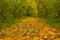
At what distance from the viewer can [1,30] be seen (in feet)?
14.6

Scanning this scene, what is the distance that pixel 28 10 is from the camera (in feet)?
23.5

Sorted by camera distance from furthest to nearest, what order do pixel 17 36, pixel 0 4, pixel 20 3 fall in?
pixel 20 3, pixel 0 4, pixel 17 36

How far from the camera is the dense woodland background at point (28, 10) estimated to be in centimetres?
503

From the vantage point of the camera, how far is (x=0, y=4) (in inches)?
194

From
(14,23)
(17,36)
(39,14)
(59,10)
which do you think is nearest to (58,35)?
(17,36)

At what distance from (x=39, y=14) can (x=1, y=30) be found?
257 centimetres

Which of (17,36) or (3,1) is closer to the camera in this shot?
(17,36)

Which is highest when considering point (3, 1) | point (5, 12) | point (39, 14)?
point (3, 1)

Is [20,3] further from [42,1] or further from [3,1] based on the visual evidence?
[3,1]

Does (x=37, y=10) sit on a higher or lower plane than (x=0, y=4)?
lower

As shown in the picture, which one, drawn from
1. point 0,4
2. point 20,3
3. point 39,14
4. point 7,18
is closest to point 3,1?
point 0,4

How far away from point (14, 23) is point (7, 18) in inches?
12.3

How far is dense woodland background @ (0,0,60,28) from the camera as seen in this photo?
5027mm

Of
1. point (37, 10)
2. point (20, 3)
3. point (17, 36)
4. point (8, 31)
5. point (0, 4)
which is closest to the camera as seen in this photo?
point (17, 36)
